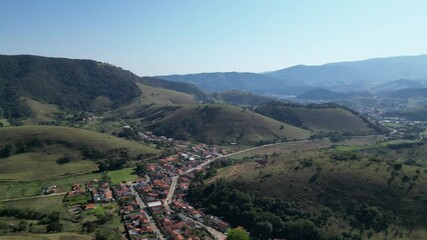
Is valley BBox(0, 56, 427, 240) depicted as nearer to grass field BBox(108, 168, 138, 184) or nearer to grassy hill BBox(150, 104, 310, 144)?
grass field BBox(108, 168, 138, 184)

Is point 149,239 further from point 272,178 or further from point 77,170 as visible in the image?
point 77,170

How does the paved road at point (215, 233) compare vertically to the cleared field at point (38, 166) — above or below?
Answer: below

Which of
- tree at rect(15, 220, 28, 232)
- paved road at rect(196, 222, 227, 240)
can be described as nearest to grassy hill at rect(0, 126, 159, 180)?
tree at rect(15, 220, 28, 232)

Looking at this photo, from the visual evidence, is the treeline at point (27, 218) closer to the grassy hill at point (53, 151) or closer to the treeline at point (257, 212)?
the treeline at point (257, 212)

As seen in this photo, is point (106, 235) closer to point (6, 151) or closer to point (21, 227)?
point (21, 227)

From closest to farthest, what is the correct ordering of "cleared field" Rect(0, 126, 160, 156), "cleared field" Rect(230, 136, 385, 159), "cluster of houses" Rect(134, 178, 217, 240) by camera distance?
"cluster of houses" Rect(134, 178, 217, 240) < "cleared field" Rect(0, 126, 160, 156) < "cleared field" Rect(230, 136, 385, 159)

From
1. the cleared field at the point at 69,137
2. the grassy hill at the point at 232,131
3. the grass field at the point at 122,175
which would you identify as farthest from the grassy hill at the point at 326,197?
the grassy hill at the point at 232,131

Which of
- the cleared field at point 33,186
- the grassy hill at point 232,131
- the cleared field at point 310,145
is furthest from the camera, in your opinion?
the grassy hill at point 232,131
